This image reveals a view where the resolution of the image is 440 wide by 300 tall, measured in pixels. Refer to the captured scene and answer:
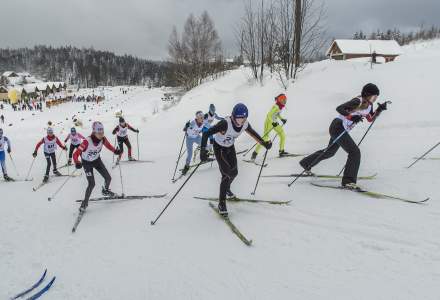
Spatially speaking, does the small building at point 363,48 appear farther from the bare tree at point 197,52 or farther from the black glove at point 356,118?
the black glove at point 356,118

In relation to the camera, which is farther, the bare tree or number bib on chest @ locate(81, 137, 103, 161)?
the bare tree

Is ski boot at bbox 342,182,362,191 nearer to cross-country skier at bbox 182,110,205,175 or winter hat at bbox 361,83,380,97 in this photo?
winter hat at bbox 361,83,380,97

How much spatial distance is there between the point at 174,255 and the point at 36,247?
234 centimetres

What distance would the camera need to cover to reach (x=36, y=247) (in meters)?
4.75

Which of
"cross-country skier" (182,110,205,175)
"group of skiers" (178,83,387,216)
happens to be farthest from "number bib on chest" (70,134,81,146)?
"group of skiers" (178,83,387,216)

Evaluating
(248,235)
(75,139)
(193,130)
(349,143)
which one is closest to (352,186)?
(349,143)

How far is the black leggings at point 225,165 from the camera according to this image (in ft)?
16.5

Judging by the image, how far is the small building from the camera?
37.6 metres

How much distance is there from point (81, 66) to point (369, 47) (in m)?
128

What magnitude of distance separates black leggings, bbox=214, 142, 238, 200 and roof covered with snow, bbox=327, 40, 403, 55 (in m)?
39.3

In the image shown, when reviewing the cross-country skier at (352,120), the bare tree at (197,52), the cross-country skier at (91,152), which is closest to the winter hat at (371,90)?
the cross-country skier at (352,120)

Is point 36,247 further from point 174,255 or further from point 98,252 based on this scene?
point 174,255

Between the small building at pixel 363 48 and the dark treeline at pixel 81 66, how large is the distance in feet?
306

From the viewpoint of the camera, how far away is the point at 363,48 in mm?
40812
